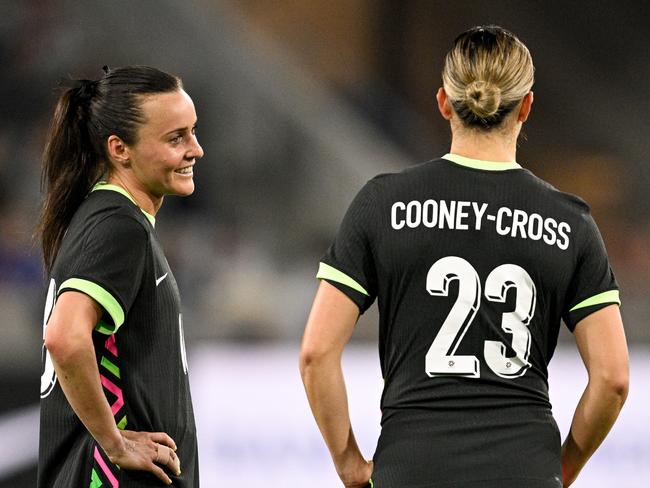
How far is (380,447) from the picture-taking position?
7.30 ft

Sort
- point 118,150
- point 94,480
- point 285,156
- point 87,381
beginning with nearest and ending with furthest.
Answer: point 87,381 → point 94,480 → point 118,150 → point 285,156

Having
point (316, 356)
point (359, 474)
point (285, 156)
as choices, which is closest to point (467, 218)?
point (316, 356)

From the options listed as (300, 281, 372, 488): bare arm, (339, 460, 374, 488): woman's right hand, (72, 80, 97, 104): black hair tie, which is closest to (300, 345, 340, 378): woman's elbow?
(300, 281, 372, 488): bare arm

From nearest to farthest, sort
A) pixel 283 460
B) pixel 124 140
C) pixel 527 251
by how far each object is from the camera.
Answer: pixel 527 251 < pixel 124 140 < pixel 283 460

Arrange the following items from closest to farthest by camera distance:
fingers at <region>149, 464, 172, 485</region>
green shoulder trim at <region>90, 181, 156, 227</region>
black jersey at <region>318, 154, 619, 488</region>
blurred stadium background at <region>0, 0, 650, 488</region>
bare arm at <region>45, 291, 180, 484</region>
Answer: black jersey at <region>318, 154, 619, 488</region>, bare arm at <region>45, 291, 180, 484</region>, fingers at <region>149, 464, 172, 485</region>, green shoulder trim at <region>90, 181, 156, 227</region>, blurred stadium background at <region>0, 0, 650, 488</region>

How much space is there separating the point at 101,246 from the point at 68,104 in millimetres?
385

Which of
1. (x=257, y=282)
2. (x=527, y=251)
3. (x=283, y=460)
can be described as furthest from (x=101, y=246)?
(x=257, y=282)

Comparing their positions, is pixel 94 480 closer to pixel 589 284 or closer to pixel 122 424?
pixel 122 424

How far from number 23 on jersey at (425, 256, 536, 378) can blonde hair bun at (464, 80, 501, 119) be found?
0.93 ft

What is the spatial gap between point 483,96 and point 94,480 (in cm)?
110

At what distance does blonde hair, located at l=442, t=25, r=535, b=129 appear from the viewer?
2.18 metres

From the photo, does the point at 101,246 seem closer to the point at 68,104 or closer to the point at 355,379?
the point at 68,104

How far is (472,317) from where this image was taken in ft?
7.16

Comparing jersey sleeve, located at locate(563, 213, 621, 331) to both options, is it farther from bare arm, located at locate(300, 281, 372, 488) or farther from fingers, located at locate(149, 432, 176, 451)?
fingers, located at locate(149, 432, 176, 451)
